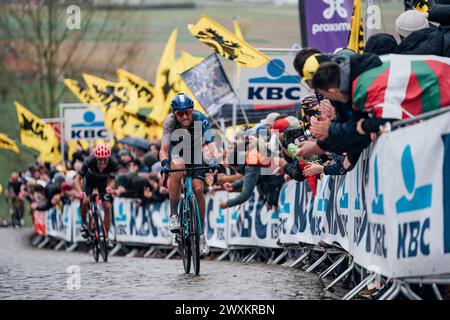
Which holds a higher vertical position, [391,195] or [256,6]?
[256,6]

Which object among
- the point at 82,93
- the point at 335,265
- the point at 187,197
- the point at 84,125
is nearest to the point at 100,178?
the point at 187,197

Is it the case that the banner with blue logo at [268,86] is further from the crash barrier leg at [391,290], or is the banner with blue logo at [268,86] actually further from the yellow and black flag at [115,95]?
the crash barrier leg at [391,290]

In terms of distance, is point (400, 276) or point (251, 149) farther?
point (251, 149)

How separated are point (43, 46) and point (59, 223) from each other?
107 feet

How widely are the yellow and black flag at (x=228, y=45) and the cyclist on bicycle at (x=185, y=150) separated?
5168mm

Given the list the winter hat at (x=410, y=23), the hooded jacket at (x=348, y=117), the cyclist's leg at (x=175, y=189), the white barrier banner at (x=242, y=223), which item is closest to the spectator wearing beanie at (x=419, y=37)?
the winter hat at (x=410, y=23)

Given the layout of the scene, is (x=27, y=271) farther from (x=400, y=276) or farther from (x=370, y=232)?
(x=400, y=276)

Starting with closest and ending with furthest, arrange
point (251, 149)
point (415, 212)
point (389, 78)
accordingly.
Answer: point (415, 212) < point (389, 78) < point (251, 149)

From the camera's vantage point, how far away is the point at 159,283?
13141mm

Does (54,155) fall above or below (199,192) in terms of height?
above

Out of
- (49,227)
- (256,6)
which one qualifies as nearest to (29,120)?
(49,227)

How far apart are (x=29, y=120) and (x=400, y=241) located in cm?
2433

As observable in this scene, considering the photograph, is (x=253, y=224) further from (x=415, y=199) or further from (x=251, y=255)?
(x=415, y=199)

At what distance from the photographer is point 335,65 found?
1048 centimetres
